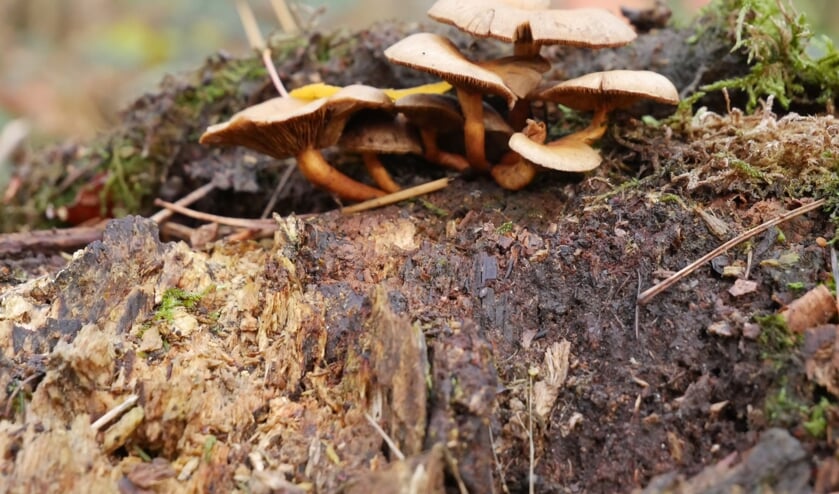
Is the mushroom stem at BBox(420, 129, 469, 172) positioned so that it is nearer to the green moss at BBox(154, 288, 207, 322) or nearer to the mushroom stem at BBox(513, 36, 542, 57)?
the mushroom stem at BBox(513, 36, 542, 57)

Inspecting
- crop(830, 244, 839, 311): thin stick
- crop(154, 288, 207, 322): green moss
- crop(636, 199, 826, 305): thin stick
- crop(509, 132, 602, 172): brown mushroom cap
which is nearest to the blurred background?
crop(509, 132, 602, 172): brown mushroom cap

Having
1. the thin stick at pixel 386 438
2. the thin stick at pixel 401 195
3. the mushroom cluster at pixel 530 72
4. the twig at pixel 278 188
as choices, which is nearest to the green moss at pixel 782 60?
the mushroom cluster at pixel 530 72

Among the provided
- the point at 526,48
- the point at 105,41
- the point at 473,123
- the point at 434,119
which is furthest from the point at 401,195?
the point at 105,41

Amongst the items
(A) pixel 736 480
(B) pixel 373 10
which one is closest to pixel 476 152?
(A) pixel 736 480

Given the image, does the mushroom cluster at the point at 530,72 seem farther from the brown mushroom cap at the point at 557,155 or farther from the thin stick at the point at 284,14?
the thin stick at the point at 284,14

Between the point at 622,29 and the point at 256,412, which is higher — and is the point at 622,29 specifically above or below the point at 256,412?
above

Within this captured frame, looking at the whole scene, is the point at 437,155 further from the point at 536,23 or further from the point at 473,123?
the point at 536,23

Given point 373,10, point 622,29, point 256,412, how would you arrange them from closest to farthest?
point 256,412
point 622,29
point 373,10

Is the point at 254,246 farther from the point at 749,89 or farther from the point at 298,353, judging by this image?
the point at 749,89
